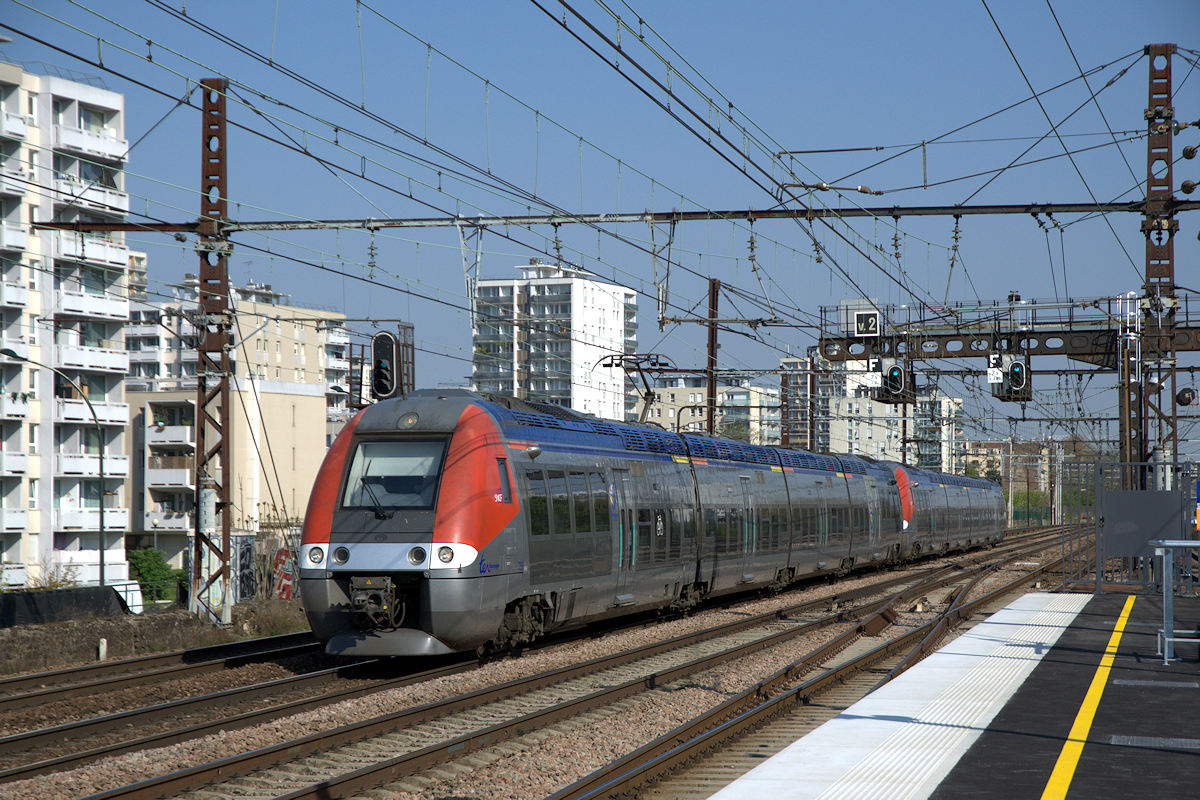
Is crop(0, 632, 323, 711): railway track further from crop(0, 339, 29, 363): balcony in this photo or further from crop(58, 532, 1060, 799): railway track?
crop(0, 339, 29, 363): balcony

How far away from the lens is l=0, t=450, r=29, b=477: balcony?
57438 millimetres

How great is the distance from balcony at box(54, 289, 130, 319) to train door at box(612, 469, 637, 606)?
48351 mm

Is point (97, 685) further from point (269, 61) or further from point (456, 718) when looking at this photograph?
point (269, 61)

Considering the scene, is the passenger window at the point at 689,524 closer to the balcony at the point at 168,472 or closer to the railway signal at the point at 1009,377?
the railway signal at the point at 1009,377

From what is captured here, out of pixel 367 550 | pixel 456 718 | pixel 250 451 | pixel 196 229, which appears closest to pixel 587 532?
pixel 367 550

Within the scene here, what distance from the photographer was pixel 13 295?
57.8 meters

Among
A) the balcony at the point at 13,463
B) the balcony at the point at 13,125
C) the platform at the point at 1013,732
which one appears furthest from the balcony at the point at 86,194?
the platform at the point at 1013,732

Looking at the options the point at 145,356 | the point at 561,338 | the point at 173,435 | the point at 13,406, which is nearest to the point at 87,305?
the point at 13,406

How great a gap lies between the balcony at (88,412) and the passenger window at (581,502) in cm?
4801

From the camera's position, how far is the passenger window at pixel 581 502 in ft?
57.9

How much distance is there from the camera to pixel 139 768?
1019cm

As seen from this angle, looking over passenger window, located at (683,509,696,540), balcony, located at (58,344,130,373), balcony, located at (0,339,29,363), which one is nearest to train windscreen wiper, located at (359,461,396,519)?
passenger window, located at (683,509,696,540)

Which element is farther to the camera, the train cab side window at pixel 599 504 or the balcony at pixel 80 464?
the balcony at pixel 80 464

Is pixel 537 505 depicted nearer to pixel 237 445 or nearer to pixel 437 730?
pixel 437 730
